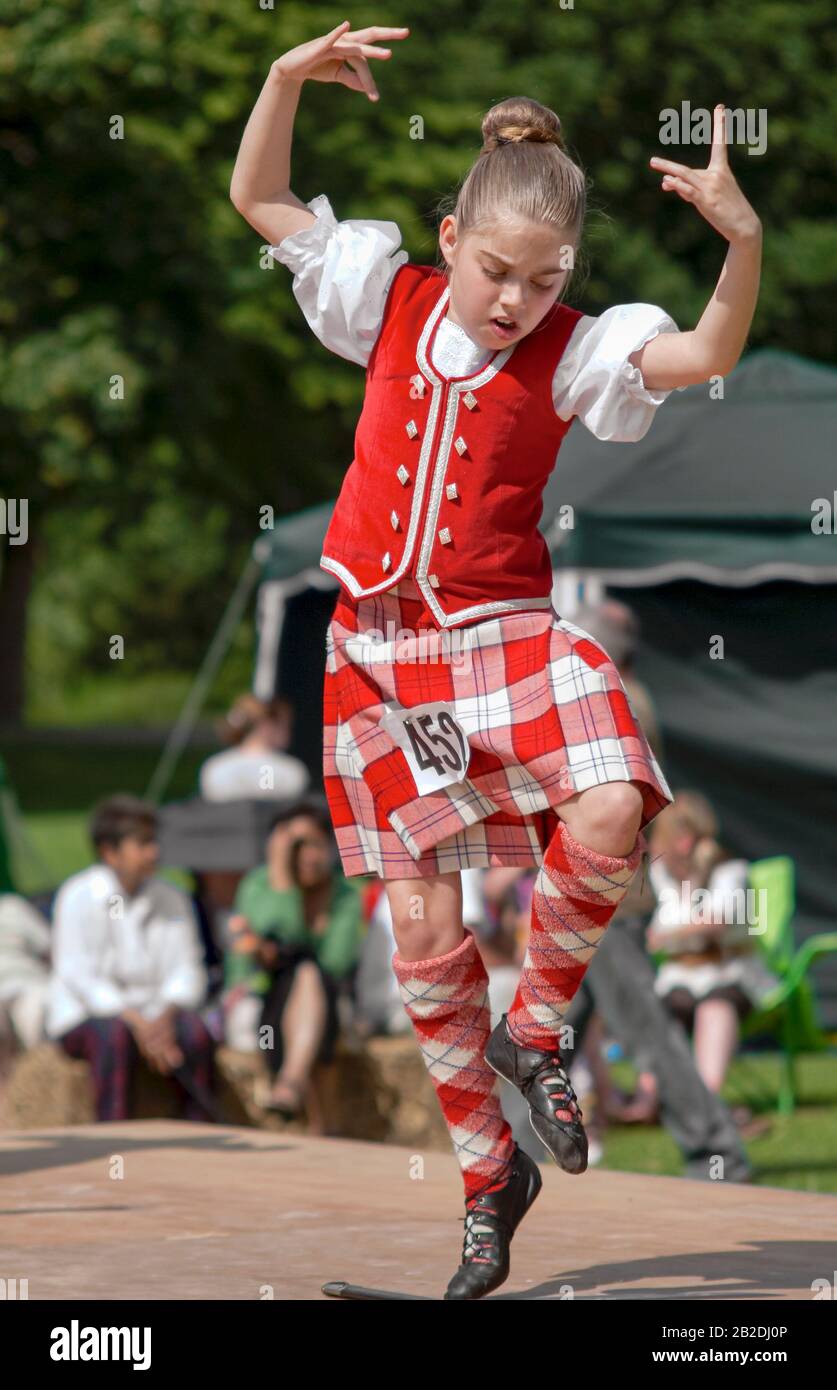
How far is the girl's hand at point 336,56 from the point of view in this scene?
10.2 feet

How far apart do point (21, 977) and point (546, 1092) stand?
424 cm

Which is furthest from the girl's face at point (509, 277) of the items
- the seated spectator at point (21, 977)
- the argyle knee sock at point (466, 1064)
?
the seated spectator at point (21, 977)

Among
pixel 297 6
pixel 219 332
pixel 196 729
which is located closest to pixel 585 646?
pixel 219 332

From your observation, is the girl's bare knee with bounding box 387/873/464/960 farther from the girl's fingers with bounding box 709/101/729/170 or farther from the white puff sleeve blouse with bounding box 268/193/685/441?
the girl's fingers with bounding box 709/101/729/170

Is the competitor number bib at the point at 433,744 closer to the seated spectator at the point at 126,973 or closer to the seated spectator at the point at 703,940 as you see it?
the seated spectator at the point at 126,973

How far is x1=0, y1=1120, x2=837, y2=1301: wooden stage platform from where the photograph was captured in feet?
10.7

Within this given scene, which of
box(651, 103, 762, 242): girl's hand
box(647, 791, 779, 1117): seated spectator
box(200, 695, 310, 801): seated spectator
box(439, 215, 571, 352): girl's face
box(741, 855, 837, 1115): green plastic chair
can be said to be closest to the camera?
box(651, 103, 762, 242): girl's hand

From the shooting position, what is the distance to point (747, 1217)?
3928mm

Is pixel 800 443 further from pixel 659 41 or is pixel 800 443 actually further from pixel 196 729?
pixel 196 729

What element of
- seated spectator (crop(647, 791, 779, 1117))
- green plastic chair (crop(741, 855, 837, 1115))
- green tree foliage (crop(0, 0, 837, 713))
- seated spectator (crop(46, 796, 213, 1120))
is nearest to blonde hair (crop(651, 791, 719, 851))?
seated spectator (crop(647, 791, 779, 1117))

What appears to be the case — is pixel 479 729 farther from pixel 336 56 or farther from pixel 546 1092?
pixel 336 56

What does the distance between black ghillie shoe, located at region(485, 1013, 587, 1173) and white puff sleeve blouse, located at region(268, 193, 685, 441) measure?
0.99 m
